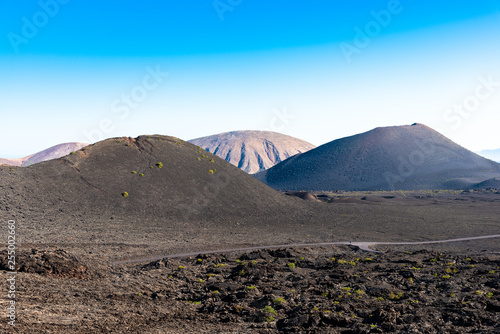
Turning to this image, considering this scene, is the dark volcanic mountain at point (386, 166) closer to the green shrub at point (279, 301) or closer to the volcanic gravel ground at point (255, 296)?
the volcanic gravel ground at point (255, 296)

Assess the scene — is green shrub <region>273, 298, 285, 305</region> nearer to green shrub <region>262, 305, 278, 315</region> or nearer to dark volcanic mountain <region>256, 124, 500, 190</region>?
green shrub <region>262, 305, 278, 315</region>

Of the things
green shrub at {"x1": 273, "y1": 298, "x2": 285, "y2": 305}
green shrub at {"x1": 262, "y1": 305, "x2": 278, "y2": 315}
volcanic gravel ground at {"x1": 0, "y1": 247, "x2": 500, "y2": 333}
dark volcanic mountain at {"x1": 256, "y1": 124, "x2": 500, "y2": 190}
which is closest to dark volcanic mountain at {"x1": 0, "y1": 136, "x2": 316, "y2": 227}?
volcanic gravel ground at {"x1": 0, "y1": 247, "x2": 500, "y2": 333}

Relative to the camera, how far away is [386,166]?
16850 cm

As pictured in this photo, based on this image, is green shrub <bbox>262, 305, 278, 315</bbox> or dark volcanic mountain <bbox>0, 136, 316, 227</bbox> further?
dark volcanic mountain <bbox>0, 136, 316, 227</bbox>

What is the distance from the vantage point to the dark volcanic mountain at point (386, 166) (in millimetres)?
155750

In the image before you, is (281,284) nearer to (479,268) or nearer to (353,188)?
(479,268)

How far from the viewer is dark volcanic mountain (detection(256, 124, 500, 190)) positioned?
156 meters

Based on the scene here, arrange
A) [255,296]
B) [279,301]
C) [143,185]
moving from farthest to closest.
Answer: [143,185], [255,296], [279,301]

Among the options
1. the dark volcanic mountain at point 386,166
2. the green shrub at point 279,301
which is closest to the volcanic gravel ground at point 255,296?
the green shrub at point 279,301

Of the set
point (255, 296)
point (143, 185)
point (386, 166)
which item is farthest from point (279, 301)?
point (386, 166)

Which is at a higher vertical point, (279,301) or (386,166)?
(386,166)

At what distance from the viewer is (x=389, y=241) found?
46.6m

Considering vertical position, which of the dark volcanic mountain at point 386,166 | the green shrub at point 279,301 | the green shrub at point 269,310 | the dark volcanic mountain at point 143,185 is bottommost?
the green shrub at point 269,310

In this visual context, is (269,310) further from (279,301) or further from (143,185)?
(143,185)
